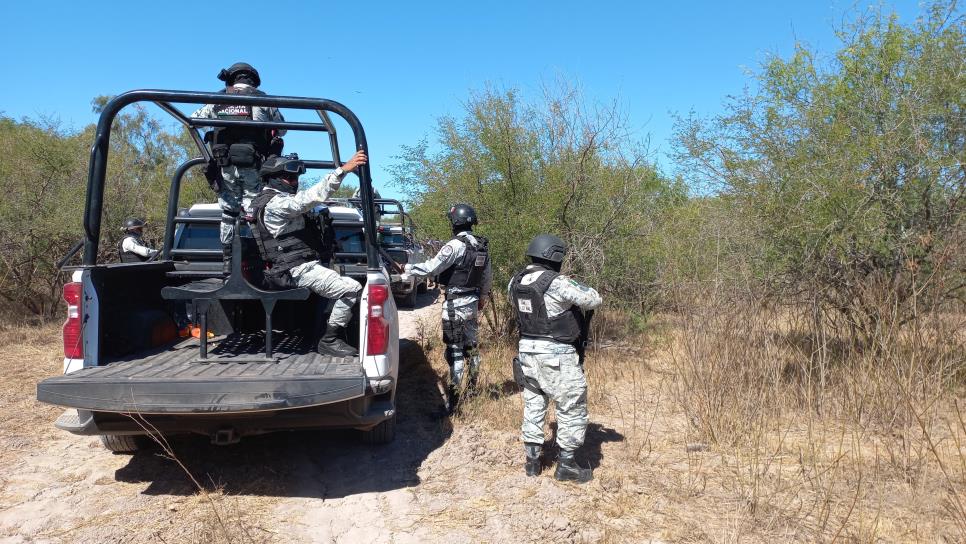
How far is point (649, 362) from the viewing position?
6.79 m

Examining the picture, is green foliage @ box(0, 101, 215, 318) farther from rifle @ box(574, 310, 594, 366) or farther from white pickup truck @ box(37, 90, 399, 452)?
rifle @ box(574, 310, 594, 366)

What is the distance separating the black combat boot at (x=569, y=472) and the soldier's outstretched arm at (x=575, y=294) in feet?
3.16

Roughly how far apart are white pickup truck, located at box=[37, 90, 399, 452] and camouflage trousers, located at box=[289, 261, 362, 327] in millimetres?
130

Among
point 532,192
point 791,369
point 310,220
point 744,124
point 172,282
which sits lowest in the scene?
point 791,369

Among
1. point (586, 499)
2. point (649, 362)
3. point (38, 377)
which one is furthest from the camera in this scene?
point (649, 362)

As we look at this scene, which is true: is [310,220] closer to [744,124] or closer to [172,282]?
[172,282]

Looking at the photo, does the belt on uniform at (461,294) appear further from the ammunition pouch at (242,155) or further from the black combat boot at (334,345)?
the ammunition pouch at (242,155)

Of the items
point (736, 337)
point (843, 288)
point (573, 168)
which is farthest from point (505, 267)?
point (843, 288)

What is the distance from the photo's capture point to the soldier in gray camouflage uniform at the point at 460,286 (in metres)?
5.11

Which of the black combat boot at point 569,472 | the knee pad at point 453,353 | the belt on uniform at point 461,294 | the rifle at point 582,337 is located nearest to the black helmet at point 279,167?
the belt on uniform at point 461,294

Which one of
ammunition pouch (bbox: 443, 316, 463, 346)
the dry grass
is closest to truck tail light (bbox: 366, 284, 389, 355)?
the dry grass

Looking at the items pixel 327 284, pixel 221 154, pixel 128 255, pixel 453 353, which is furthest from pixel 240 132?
pixel 128 255

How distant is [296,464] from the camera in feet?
13.6

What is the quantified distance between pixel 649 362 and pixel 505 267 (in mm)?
1971
